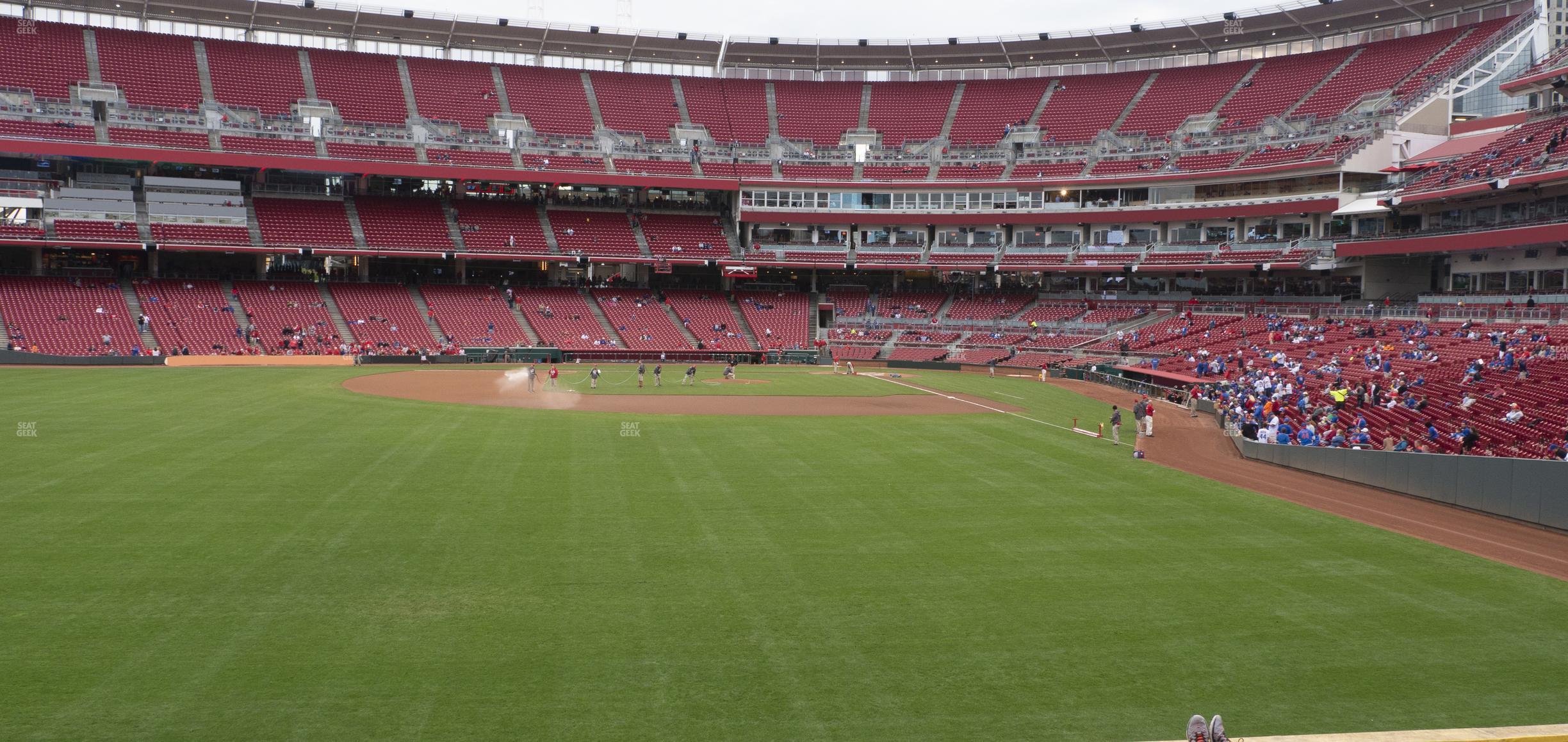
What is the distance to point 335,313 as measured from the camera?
63000mm

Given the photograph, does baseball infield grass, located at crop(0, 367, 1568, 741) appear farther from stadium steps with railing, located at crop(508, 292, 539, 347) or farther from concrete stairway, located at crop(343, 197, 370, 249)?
concrete stairway, located at crop(343, 197, 370, 249)

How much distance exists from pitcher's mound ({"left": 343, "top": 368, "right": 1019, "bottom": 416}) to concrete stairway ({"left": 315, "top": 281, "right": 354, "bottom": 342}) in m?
15.8

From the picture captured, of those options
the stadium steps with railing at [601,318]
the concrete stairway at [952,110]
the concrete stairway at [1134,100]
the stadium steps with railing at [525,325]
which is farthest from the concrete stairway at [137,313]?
the concrete stairway at [1134,100]

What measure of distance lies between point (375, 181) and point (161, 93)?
14.6 m

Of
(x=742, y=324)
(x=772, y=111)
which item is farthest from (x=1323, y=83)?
(x=742, y=324)

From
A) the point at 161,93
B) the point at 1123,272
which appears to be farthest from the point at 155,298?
the point at 1123,272

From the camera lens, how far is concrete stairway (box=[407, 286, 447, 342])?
206ft

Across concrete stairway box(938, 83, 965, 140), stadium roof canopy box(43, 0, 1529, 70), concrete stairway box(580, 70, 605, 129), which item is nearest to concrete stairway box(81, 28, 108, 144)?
stadium roof canopy box(43, 0, 1529, 70)

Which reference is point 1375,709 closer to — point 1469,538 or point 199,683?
point 1469,538

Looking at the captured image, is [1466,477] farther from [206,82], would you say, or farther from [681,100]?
[206,82]

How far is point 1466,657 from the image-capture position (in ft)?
38.2

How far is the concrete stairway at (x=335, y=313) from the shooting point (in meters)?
61.0

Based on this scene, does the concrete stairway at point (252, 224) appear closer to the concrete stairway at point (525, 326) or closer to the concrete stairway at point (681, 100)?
the concrete stairway at point (525, 326)

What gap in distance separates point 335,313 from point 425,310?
5.65 meters
